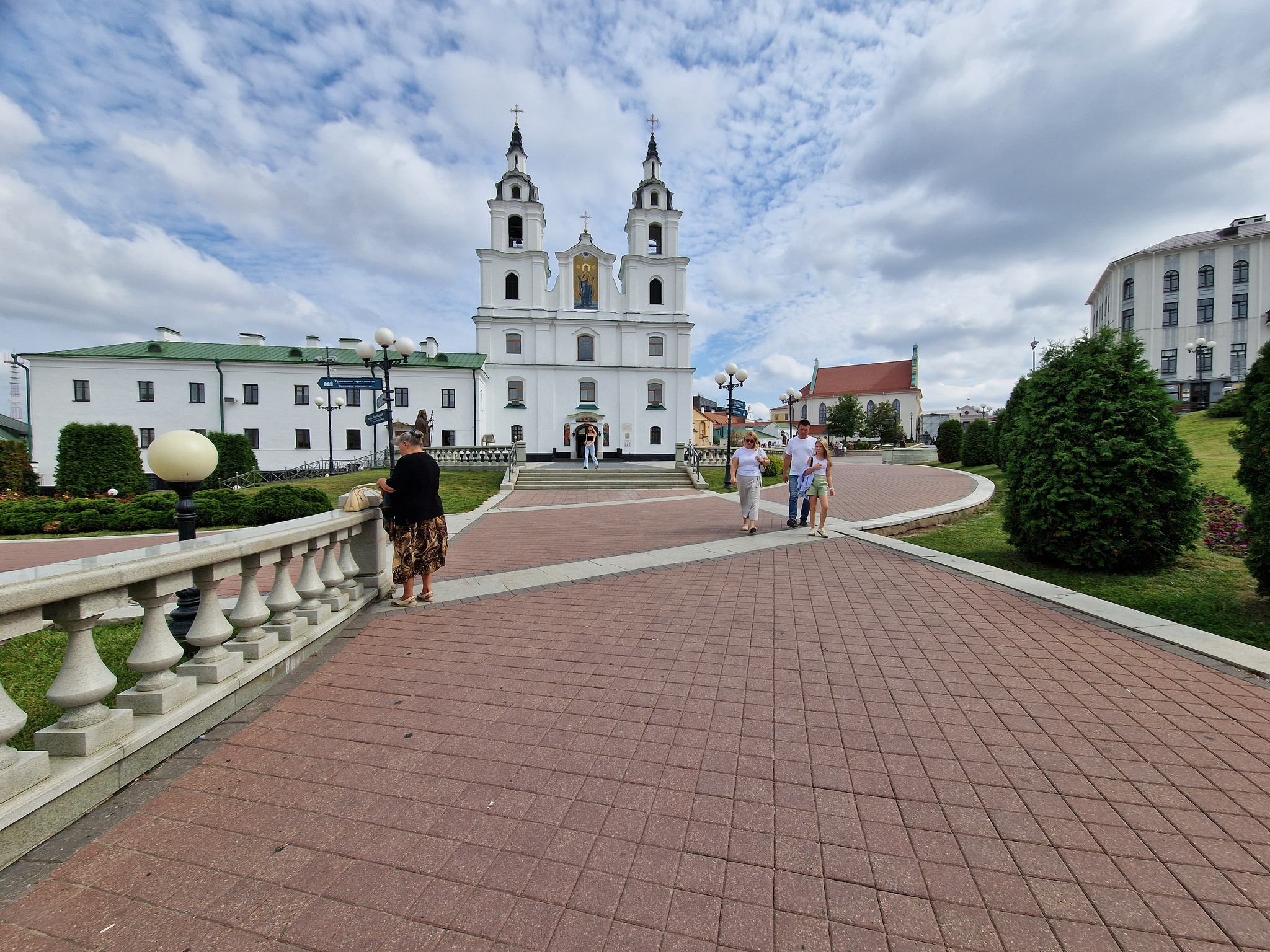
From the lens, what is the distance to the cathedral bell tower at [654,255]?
42812 millimetres

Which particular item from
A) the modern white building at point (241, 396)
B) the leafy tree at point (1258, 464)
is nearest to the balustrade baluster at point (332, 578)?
the leafy tree at point (1258, 464)

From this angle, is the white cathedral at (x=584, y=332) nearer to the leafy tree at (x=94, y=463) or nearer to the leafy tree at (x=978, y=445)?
the leafy tree at (x=978, y=445)

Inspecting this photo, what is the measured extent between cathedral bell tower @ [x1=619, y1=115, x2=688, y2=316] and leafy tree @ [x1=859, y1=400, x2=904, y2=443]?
34.0m

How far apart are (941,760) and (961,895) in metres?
0.93

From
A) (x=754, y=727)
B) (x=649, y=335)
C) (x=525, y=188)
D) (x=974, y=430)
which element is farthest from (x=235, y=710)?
(x=525, y=188)

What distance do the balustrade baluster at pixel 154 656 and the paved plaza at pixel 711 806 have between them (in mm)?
409

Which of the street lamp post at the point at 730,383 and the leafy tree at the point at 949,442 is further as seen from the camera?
the leafy tree at the point at 949,442

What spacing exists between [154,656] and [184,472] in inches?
64.7

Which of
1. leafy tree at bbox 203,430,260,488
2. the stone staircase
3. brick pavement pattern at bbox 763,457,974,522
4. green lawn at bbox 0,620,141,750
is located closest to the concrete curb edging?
brick pavement pattern at bbox 763,457,974,522

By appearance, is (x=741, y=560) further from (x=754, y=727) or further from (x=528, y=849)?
(x=528, y=849)

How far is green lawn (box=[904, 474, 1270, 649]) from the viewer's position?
5.02 m

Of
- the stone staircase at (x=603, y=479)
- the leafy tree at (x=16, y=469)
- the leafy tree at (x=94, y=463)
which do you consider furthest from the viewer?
the stone staircase at (x=603, y=479)

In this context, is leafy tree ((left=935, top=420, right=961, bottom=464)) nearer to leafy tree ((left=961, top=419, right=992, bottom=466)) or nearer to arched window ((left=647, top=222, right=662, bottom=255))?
leafy tree ((left=961, top=419, right=992, bottom=466))

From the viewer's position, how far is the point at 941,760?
2846mm
